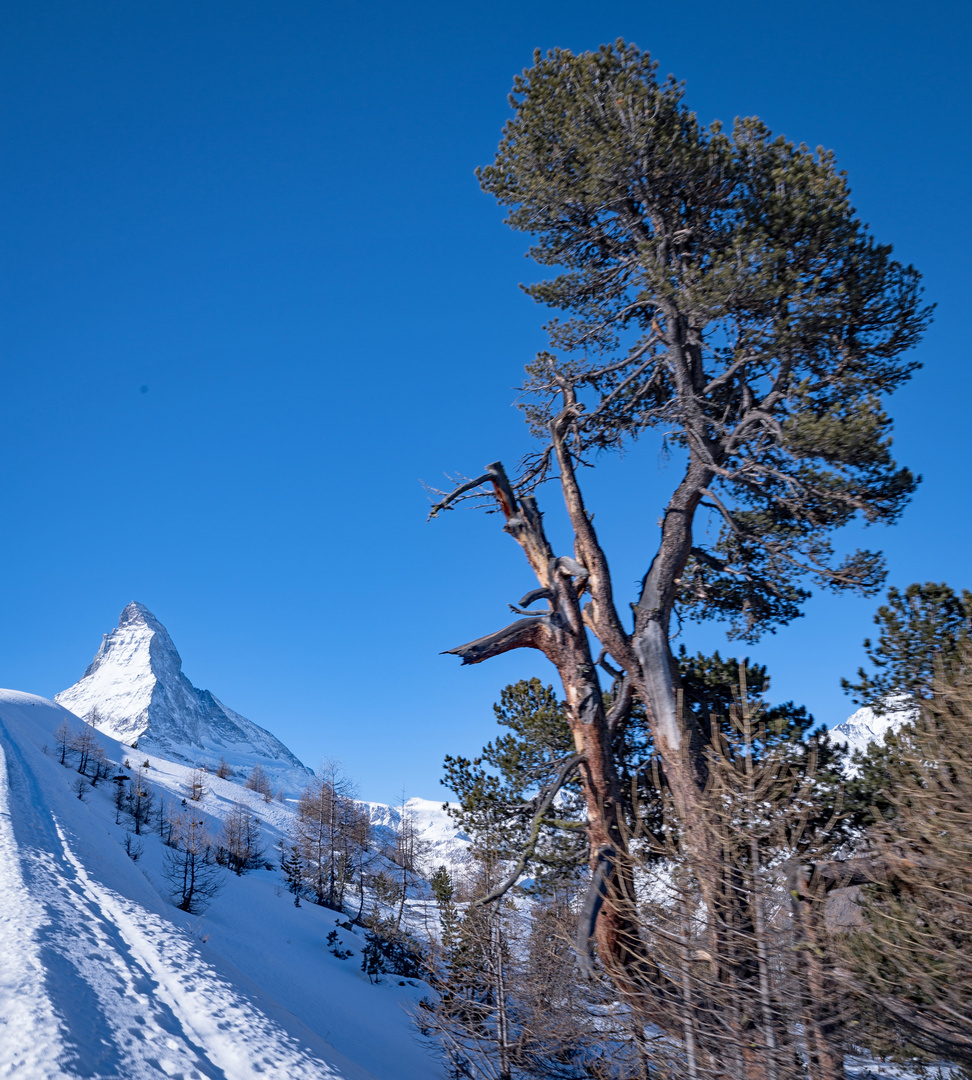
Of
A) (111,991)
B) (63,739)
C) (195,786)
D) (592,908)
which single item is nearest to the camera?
(111,991)

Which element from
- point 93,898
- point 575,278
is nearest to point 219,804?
point 93,898

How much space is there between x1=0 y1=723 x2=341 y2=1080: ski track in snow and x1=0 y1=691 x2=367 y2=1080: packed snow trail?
0.03ft

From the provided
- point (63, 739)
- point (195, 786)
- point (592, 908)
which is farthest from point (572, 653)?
point (195, 786)

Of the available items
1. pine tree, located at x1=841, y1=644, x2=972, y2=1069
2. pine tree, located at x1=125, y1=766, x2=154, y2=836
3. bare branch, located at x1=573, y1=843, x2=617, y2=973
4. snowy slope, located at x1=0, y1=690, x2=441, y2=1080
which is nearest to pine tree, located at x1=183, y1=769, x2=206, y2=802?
pine tree, located at x1=125, y1=766, x2=154, y2=836

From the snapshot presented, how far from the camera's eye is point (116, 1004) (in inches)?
203

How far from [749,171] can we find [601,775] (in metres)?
8.63

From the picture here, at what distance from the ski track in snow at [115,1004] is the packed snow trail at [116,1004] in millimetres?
10

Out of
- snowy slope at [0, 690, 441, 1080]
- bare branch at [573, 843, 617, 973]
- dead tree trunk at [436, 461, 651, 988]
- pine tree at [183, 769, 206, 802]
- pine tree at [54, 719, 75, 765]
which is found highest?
dead tree trunk at [436, 461, 651, 988]

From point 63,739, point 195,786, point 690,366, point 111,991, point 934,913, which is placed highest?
point 690,366

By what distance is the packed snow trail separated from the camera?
A: 4242mm

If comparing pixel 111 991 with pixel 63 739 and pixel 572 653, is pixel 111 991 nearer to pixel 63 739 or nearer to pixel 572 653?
pixel 572 653

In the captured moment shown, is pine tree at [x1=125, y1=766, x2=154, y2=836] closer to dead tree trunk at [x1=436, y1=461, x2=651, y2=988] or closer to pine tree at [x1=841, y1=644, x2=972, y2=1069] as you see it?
dead tree trunk at [x1=436, y1=461, x2=651, y2=988]

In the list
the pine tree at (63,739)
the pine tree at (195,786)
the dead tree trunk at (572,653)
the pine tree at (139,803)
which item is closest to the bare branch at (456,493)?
A: the dead tree trunk at (572,653)

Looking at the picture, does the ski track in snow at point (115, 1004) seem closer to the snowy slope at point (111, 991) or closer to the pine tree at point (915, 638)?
the snowy slope at point (111, 991)
